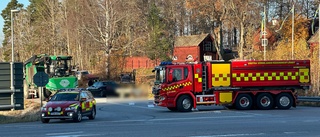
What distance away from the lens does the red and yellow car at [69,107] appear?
72.4 feet

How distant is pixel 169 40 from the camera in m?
84.6

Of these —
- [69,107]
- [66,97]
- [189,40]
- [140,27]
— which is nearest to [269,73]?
[66,97]

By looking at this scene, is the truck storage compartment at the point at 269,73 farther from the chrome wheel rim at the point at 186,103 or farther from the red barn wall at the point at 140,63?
the red barn wall at the point at 140,63

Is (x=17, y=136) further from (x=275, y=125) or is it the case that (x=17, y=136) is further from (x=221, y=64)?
(x=221, y=64)

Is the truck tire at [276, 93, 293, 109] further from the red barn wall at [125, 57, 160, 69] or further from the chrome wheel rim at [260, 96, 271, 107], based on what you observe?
the red barn wall at [125, 57, 160, 69]

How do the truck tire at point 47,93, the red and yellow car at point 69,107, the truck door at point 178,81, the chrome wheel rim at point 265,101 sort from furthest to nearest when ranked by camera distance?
the truck tire at point 47,93, the chrome wheel rim at point 265,101, the truck door at point 178,81, the red and yellow car at point 69,107

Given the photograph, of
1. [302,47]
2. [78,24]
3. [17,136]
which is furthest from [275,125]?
[78,24]

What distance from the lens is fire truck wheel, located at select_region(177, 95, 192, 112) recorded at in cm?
2814

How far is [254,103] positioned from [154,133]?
14.0 m

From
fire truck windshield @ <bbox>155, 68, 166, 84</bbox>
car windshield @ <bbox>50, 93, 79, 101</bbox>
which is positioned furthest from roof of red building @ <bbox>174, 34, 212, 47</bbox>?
car windshield @ <bbox>50, 93, 79, 101</bbox>

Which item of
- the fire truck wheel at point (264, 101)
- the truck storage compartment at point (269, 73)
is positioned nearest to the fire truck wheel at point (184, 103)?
the truck storage compartment at point (269, 73)

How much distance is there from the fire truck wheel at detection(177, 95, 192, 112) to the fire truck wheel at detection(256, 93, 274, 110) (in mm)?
3922

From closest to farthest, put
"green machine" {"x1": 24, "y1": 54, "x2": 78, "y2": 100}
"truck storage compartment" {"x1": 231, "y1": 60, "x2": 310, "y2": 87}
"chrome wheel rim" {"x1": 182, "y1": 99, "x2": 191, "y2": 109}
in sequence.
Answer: "chrome wheel rim" {"x1": 182, "y1": 99, "x2": 191, "y2": 109}
"truck storage compartment" {"x1": 231, "y1": 60, "x2": 310, "y2": 87}
"green machine" {"x1": 24, "y1": 54, "x2": 78, "y2": 100}

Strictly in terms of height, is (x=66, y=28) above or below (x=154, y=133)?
above
